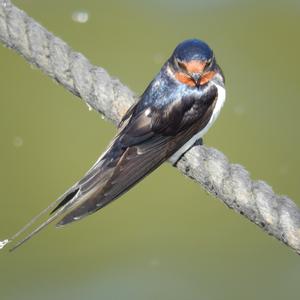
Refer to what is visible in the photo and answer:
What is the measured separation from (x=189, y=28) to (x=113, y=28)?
283mm

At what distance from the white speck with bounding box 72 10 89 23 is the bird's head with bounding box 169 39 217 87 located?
4.28 feet

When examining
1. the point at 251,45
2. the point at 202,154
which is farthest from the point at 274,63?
the point at 202,154

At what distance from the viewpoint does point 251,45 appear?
357 centimetres

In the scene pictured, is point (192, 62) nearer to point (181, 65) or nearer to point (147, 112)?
point (181, 65)

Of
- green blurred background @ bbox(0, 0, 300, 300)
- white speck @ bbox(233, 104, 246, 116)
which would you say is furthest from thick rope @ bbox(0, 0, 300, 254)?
white speck @ bbox(233, 104, 246, 116)

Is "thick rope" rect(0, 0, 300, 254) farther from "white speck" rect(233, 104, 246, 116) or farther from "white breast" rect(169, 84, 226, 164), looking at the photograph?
"white speck" rect(233, 104, 246, 116)

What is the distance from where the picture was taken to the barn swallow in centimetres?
201

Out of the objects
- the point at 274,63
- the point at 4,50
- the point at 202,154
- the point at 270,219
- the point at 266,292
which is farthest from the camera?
the point at 274,63

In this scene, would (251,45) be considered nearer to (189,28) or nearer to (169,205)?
(189,28)

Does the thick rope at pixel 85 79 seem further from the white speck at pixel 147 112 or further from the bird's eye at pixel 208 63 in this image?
the bird's eye at pixel 208 63

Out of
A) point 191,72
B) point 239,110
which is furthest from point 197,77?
point 239,110

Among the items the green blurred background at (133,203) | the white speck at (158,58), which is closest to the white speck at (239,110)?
the green blurred background at (133,203)

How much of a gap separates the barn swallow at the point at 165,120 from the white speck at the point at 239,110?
3.60ft

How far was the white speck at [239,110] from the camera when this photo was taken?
3.29 metres
